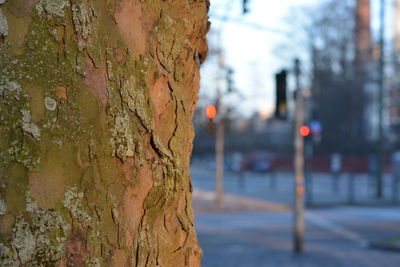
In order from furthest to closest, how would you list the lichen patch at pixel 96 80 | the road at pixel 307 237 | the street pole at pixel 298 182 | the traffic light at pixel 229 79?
1. the traffic light at pixel 229 79
2. the street pole at pixel 298 182
3. the road at pixel 307 237
4. the lichen patch at pixel 96 80

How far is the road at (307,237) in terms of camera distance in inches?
485

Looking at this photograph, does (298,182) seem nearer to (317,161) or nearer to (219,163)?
(219,163)

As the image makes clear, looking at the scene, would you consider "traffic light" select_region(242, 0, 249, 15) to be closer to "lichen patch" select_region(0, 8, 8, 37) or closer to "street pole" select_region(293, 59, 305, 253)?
"street pole" select_region(293, 59, 305, 253)

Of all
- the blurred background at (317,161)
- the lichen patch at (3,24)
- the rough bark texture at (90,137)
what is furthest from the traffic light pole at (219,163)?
the lichen patch at (3,24)

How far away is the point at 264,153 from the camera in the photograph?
202 ft

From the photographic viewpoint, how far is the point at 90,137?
1.50 metres

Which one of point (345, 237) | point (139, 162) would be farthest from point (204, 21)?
point (345, 237)

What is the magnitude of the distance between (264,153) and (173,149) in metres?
60.1

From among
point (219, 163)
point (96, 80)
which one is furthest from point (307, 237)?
point (96, 80)

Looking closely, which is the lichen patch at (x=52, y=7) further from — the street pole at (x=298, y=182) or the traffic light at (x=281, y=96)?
the traffic light at (x=281, y=96)

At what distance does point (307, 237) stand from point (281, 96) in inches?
163

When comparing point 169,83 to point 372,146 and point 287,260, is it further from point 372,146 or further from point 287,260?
point 372,146

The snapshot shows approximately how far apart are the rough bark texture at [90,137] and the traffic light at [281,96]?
39.8ft

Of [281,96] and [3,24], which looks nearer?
[3,24]
